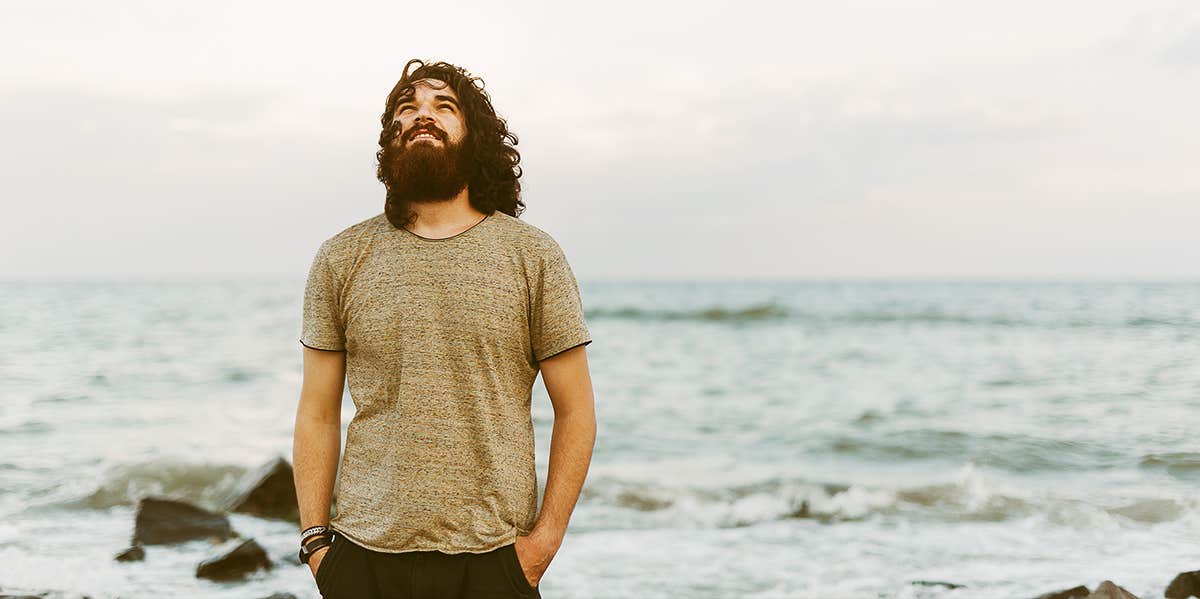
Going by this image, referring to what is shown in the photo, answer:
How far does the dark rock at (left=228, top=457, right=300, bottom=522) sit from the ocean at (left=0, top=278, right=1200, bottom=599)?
0.18 metres

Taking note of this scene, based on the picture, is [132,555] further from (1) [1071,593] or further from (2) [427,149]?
(1) [1071,593]

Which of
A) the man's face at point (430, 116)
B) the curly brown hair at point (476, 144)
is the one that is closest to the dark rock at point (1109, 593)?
the curly brown hair at point (476, 144)

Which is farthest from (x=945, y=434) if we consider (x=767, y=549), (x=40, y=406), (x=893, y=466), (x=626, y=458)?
(x=40, y=406)

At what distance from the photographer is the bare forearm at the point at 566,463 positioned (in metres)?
2.77

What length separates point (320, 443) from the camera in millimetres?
2875

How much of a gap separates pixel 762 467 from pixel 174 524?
6725 mm

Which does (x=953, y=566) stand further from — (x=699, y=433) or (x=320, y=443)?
(x=699, y=433)

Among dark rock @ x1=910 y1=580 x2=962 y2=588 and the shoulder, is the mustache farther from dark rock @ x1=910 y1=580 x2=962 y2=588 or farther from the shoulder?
dark rock @ x1=910 y1=580 x2=962 y2=588

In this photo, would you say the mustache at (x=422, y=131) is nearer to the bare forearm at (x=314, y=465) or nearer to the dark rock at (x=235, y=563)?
the bare forearm at (x=314, y=465)

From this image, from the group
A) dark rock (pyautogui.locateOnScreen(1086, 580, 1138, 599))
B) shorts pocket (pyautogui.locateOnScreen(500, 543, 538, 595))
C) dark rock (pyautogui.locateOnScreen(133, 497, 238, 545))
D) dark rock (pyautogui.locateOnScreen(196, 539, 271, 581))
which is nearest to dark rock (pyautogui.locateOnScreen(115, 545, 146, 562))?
dark rock (pyautogui.locateOnScreen(133, 497, 238, 545))

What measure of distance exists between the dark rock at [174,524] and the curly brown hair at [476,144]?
5.88 meters

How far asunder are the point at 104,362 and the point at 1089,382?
71.4ft

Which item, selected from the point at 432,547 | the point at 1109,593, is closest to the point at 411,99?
the point at 432,547

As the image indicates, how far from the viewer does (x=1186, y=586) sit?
602 cm
